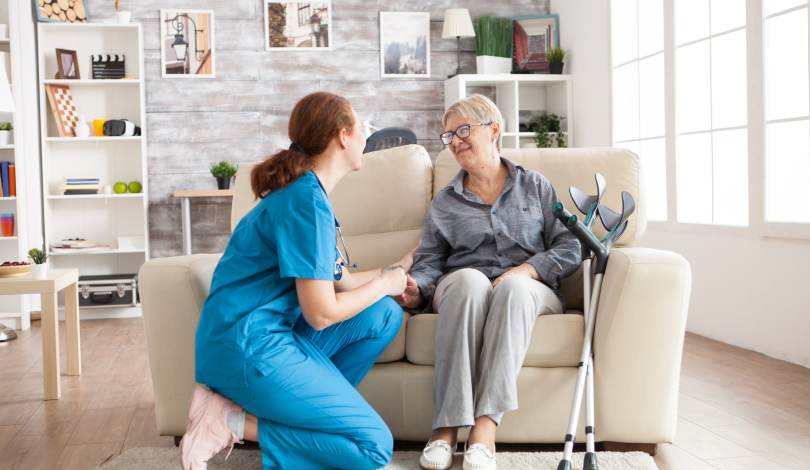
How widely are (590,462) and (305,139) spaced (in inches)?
42.3

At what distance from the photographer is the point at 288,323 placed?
1630mm

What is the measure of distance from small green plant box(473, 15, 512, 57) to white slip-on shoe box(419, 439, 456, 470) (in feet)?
12.1

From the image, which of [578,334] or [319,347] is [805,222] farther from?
[319,347]

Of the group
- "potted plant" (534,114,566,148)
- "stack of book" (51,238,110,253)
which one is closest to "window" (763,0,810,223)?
"potted plant" (534,114,566,148)

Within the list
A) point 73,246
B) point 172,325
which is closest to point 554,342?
point 172,325

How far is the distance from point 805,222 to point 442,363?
1.89 metres

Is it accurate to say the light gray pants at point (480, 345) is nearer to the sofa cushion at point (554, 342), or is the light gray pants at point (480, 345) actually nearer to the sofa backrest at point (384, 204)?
the sofa cushion at point (554, 342)

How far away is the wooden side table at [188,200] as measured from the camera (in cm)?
431

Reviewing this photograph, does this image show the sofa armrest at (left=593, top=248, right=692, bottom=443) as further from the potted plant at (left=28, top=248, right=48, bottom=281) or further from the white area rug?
the potted plant at (left=28, top=248, right=48, bottom=281)

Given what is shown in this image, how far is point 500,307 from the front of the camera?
1.73m

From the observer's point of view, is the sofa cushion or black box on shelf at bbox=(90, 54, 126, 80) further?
black box on shelf at bbox=(90, 54, 126, 80)

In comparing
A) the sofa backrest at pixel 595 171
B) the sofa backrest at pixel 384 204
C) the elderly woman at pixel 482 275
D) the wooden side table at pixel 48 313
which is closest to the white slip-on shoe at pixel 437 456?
the elderly woman at pixel 482 275

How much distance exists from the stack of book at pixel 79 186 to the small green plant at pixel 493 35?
9.50ft

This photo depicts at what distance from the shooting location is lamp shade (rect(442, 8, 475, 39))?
4.68m
